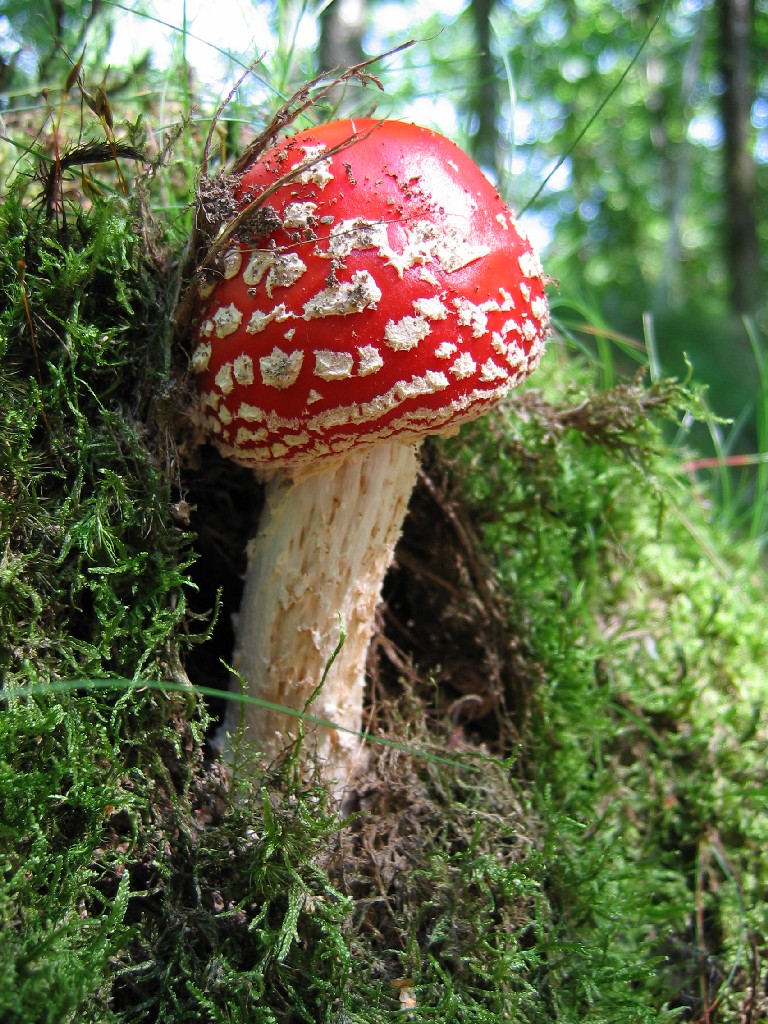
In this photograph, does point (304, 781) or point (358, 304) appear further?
point (304, 781)

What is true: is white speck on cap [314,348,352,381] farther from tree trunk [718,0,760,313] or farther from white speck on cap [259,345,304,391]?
tree trunk [718,0,760,313]

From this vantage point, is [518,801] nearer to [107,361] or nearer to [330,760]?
[330,760]

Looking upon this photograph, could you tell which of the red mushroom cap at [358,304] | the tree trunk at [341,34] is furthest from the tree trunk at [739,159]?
the red mushroom cap at [358,304]

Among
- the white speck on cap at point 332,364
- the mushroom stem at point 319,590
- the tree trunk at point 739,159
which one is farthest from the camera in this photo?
the tree trunk at point 739,159

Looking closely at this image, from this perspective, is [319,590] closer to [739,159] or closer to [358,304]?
[358,304]

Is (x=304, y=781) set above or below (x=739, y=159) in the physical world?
below

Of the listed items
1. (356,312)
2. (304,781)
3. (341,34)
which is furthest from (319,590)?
(341,34)

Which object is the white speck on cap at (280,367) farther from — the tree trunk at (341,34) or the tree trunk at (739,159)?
the tree trunk at (739,159)
